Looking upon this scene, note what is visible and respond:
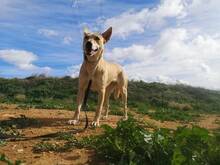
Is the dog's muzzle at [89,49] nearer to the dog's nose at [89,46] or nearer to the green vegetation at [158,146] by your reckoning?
the dog's nose at [89,46]

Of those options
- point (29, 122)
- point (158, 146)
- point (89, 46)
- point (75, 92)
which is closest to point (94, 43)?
point (89, 46)

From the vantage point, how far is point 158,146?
6.53 m

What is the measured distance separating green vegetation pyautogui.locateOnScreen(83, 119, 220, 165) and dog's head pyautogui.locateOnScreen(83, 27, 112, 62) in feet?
9.53

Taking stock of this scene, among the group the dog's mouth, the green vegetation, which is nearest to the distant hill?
the dog's mouth

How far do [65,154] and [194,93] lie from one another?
3597 centimetres

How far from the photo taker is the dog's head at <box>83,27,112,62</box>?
969 cm

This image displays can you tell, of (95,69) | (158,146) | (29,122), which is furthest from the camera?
(29,122)

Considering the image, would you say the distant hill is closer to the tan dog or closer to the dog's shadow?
the dog's shadow

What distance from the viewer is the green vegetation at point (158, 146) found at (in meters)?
6.15

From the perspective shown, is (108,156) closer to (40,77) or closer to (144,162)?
(144,162)

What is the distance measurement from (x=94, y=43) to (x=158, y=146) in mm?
3748

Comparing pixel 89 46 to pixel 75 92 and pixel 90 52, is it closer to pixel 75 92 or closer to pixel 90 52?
pixel 90 52

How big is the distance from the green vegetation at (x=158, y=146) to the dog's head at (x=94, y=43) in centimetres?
291

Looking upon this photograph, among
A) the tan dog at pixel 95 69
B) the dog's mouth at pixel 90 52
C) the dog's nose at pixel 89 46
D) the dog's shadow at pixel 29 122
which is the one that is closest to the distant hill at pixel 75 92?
the dog's shadow at pixel 29 122
